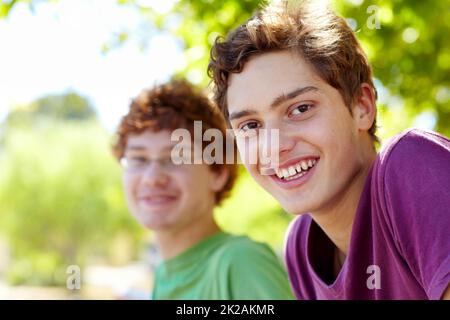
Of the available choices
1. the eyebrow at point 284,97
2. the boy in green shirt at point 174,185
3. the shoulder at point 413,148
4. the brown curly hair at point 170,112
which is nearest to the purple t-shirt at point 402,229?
the shoulder at point 413,148

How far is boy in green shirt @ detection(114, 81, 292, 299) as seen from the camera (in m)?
2.72

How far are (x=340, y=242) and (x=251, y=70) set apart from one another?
0.56 meters

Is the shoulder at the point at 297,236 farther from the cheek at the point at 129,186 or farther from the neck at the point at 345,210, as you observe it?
the cheek at the point at 129,186

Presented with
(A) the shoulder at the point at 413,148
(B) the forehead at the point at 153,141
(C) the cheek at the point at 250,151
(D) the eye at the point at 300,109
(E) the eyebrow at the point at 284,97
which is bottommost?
(A) the shoulder at the point at 413,148

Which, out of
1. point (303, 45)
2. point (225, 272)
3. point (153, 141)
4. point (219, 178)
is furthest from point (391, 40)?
point (303, 45)

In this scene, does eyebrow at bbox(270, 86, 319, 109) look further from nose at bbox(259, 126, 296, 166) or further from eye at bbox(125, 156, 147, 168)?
eye at bbox(125, 156, 147, 168)

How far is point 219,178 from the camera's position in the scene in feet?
9.59

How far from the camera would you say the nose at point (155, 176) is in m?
2.71

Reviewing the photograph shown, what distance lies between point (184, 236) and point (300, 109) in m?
1.29

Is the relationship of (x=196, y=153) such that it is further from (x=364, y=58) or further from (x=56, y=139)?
(x=56, y=139)

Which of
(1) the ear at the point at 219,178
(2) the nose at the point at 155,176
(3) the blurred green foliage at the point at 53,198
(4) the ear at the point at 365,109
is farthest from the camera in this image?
(3) the blurred green foliage at the point at 53,198

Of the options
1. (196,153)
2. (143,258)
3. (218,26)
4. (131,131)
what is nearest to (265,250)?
(196,153)

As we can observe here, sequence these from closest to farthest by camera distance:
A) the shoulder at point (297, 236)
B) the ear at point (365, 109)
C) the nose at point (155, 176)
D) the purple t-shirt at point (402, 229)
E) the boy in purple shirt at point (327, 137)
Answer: the purple t-shirt at point (402, 229) → the boy in purple shirt at point (327, 137) → the ear at point (365, 109) → the shoulder at point (297, 236) → the nose at point (155, 176)

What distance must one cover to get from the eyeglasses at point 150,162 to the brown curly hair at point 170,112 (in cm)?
11
